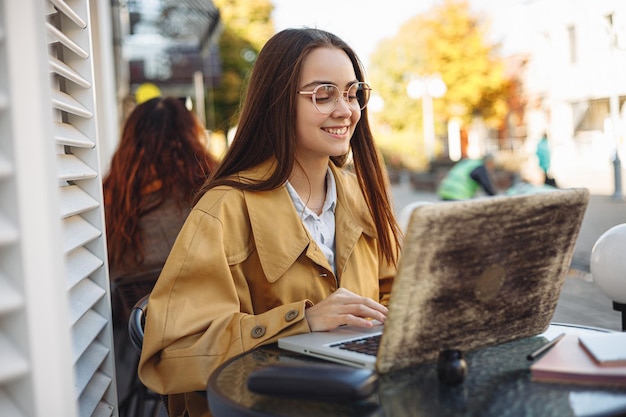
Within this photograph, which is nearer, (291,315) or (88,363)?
(291,315)

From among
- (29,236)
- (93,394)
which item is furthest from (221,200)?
(29,236)

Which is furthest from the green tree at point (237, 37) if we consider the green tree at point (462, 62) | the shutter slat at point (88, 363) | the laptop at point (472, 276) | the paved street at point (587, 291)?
the laptop at point (472, 276)

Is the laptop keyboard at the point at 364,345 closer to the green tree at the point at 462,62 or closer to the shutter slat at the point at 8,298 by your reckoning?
the shutter slat at the point at 8,298

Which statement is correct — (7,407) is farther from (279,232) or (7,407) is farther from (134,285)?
(134,285)

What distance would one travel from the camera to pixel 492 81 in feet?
115

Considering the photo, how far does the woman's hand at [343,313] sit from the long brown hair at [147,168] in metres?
2.15

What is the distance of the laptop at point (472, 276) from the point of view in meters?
1.49

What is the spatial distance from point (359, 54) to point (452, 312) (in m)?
1.26

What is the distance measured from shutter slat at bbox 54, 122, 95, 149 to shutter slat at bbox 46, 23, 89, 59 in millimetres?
229

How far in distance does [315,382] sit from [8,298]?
1.97 feet

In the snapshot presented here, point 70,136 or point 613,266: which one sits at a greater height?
point 70,136

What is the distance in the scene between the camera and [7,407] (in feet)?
4.92

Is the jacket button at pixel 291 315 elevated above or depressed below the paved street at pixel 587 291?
above

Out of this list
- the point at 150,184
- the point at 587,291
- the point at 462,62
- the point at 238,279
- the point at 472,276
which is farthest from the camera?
the point at 462,62
